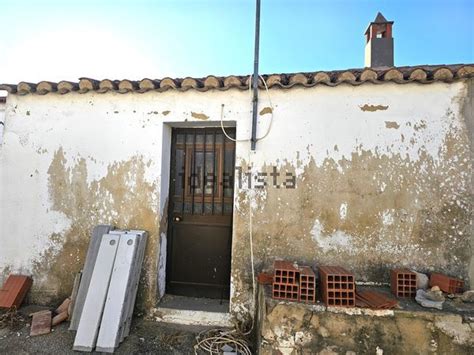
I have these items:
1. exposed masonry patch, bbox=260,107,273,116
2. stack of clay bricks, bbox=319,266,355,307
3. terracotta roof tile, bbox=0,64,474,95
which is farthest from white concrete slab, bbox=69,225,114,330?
stack of clay bricks, bbox=319,266,355,307

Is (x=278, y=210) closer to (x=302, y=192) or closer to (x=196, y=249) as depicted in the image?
(x=302, y=192)

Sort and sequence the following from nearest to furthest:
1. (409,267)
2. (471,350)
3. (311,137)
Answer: (471,350), (409,267), (311,137)

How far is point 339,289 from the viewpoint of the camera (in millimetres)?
2551

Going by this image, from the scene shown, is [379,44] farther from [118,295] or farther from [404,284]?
[118,295]

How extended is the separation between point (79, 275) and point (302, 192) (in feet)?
10.6

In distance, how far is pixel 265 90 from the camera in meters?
3.41

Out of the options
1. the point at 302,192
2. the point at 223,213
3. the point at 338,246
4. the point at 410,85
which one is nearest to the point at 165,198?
the point at 223,213

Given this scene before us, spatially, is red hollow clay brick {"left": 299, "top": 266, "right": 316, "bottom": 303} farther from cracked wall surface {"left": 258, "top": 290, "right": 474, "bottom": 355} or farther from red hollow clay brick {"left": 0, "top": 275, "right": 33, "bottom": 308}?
red hollow clay brick {"left": 0, "top": 275, "right": 33, "bottom": 308}

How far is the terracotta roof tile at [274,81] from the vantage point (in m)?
3.07

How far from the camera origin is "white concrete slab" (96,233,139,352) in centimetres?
292

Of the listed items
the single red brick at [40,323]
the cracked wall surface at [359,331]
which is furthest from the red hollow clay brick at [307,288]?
the single red brick at [40,323]

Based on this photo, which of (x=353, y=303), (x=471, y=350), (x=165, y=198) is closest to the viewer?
(x=471, y=350)

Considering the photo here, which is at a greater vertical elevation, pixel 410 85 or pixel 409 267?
pixel 410 85

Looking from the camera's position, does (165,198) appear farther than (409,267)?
Yes
